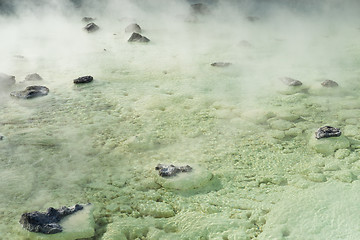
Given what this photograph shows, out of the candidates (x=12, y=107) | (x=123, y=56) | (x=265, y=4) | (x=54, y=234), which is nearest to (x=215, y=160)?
(x=54, y=234)

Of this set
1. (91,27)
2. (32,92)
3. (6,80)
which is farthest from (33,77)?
(91,27)

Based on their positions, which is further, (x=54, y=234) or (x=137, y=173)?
(x=137, y=173)

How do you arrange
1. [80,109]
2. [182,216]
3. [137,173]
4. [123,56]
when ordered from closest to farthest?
[182,216] → [137,173] → [80,109] → [123,56]

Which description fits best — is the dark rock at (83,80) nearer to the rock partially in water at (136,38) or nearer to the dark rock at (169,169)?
the rock partially in water at (136,38)

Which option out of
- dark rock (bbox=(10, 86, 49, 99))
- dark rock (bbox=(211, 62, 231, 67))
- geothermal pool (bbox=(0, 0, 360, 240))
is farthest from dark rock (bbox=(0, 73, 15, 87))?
dark rock (bbox=(211, 62, 231, 67))

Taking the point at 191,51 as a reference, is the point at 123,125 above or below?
below

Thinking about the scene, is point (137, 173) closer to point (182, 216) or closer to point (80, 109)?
point (182, 216)

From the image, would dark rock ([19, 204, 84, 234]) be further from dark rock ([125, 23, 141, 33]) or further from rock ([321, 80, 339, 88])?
dark rock ([125, 23, 141, 33])
